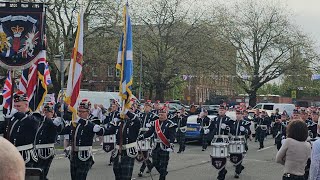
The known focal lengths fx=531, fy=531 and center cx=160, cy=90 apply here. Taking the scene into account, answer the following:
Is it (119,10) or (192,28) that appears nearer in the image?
(119,10)

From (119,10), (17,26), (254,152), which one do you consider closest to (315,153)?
(17,26)

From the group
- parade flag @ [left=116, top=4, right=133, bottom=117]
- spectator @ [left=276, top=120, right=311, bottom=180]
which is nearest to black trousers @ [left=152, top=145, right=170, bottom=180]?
parade flag @ [left=116, top=4, right=133, bottom=117]

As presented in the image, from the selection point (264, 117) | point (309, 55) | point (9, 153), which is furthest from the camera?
point (309, 55)

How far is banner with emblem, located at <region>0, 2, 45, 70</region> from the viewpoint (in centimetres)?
1026

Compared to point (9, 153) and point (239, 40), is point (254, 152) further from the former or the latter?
point (239, 40)

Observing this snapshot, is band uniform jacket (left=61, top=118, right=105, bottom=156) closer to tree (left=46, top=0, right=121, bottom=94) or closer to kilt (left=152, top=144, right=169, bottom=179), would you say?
kilt (left=152, top=144, right=169, bottom=179)

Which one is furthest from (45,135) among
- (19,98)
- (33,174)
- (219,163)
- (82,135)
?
(33,174)

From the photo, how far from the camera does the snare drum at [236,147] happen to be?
1388 centimetres

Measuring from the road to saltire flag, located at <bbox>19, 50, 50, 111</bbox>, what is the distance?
7.77ft

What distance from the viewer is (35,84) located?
11.6 meters

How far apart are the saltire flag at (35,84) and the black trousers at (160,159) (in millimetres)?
2978

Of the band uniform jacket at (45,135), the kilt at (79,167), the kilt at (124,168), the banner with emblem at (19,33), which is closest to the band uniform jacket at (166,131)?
the kilt at (124,168)

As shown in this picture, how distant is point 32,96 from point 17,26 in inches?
66.3

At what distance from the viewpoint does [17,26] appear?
10.3 m
